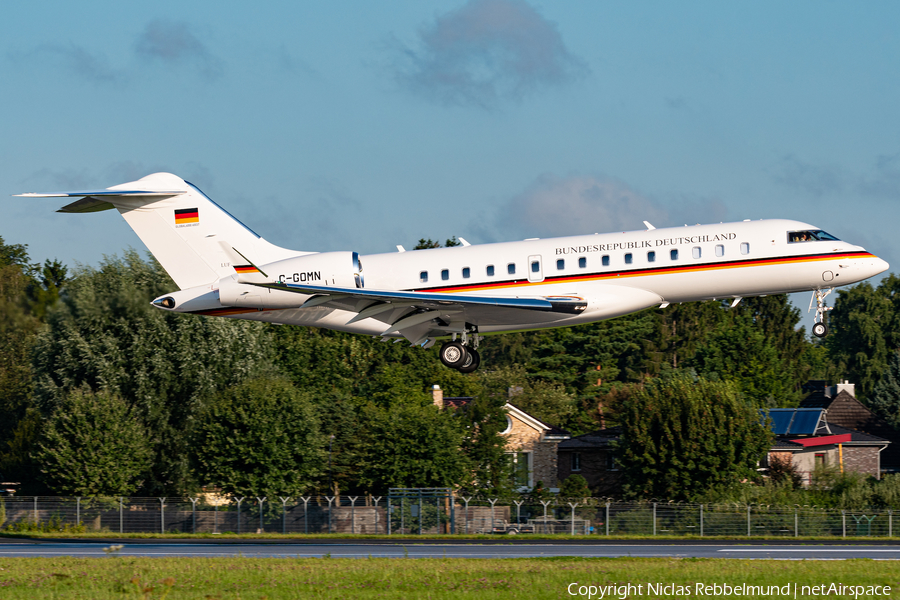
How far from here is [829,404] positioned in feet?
245

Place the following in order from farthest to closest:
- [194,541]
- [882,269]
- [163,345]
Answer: [163,345] → [194,541] → [882,269]

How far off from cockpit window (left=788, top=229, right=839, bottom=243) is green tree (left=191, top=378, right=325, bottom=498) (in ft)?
81.5

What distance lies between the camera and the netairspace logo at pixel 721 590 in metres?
18.2

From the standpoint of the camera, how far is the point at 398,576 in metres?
20.6

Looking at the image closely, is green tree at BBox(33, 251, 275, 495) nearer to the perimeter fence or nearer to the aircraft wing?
the perimeter fence

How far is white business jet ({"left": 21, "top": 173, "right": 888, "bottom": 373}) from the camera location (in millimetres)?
25984

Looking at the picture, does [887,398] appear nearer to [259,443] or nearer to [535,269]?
[259,443]

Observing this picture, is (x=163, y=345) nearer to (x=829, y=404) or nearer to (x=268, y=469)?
(x=268, y=469)

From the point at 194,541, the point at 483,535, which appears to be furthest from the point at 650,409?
the point at 194,541

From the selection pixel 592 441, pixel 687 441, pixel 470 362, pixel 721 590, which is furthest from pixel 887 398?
pixel 721 590

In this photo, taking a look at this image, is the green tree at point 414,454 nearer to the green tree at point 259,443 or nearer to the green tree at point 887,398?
the green tree at point 259,443

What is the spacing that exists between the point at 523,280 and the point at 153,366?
29.0m

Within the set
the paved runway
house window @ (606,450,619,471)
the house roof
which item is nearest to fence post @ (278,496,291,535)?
the paved runway

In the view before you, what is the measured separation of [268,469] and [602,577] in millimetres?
25878
